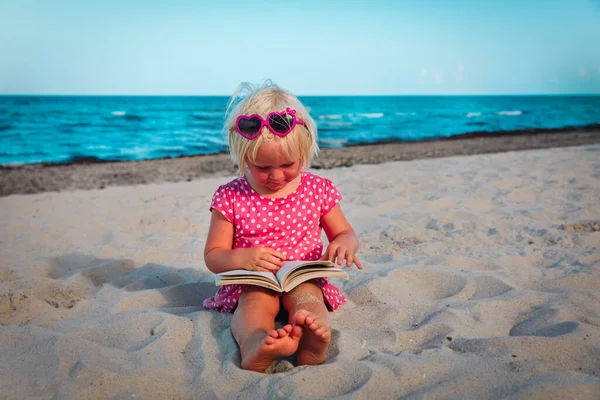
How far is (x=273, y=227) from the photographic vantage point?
89.3 inches

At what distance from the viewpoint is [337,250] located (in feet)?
6.94

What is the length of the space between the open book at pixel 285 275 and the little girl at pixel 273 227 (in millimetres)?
59

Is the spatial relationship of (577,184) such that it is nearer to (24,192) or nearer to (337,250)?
(337,250)

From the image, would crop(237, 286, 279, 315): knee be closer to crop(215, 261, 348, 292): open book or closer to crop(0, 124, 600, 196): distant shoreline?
crop(215, 261, 348, 292): open book

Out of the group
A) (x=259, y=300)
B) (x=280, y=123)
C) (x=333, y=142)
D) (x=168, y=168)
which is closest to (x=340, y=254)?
(x=259, y=300)

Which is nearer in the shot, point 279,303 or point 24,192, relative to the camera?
point 279,303

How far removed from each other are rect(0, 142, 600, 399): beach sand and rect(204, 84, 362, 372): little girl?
0.11 m

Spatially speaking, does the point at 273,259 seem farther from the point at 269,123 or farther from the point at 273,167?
the point at 269,123

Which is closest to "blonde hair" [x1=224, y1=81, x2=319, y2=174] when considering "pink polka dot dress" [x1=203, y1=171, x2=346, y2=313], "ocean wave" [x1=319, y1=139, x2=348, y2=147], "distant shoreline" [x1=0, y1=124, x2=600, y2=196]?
"pink polka dot dress" [x1=203, y1=171, x2=346, y2=313]

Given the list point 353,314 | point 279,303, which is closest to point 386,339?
point 353,314

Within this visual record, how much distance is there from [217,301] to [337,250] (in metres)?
0.67

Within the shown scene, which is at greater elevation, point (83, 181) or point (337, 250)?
point (337, 250)

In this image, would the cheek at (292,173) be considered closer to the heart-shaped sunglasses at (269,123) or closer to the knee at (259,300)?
the heart-shaped sunglasses at (269,123)

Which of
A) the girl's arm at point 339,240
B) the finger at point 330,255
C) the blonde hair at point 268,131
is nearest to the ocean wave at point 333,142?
the girl's arm at point 339,240
